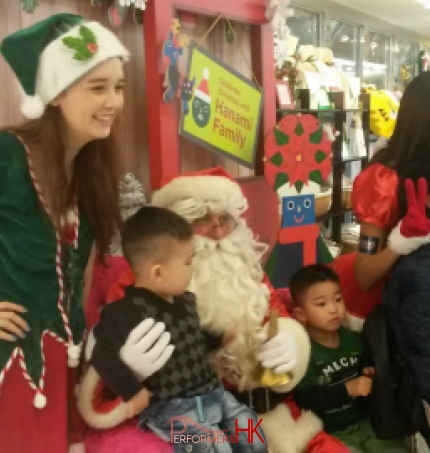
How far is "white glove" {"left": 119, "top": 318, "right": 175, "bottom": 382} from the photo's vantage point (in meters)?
1.34

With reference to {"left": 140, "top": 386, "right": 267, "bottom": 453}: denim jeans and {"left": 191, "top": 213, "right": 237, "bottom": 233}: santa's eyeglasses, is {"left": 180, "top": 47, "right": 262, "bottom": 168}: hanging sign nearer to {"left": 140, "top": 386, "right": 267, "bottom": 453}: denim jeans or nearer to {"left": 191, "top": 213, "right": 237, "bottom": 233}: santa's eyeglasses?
{"left": 191, "top": 213, "right": 237, "bottom": 233}: santa's eyeglasses

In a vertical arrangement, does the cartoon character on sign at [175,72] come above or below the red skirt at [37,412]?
above

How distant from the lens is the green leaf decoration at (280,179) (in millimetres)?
2115

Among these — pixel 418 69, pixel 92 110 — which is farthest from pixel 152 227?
pixel 418 69

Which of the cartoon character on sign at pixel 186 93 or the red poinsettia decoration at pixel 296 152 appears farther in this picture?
the red poinsettia decoration at pixel 296 152

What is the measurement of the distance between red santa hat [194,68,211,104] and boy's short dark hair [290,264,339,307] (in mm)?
698

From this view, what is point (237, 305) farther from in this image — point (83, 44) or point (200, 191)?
point (83, 44)

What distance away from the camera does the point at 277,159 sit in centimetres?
211

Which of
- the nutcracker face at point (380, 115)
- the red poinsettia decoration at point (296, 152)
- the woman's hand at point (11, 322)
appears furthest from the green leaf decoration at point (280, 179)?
the nutcracker face at point (380, 115)

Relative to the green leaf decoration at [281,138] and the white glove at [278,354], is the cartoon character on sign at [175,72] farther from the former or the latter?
the white glove at [278,354]

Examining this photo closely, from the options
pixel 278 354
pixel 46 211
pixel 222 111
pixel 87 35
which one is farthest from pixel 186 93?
pixel 278 354

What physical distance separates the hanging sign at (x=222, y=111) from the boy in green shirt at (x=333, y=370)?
591mm

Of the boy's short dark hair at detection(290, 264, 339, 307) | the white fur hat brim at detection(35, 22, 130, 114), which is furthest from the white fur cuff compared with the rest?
the white fur hat brim at detection(35, 22, 130, 114)

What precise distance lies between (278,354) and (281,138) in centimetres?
82
